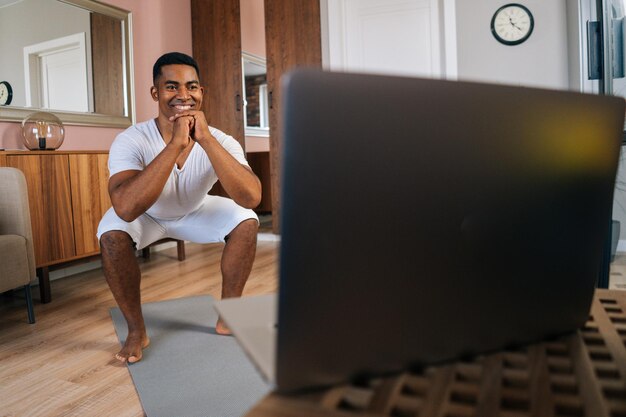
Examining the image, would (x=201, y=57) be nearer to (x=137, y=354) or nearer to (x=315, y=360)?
(x=137, y=354)

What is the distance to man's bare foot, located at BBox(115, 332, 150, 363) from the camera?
5.55 feet

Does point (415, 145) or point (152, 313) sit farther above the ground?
point (415, 145)

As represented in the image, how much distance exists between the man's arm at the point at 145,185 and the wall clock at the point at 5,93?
161cm

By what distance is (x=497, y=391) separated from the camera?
407mm

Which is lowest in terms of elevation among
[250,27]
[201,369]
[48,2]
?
[201,369]

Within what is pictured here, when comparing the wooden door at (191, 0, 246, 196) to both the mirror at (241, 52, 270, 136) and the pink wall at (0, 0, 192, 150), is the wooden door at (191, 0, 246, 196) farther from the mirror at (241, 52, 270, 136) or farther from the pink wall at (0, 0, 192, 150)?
the mirror at (241, 52, 270, 136)

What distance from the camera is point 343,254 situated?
0.38 meters

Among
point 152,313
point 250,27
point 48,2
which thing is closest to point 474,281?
point 152,313

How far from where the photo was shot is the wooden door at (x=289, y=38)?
3855mm

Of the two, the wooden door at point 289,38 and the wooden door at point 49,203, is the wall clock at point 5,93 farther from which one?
the wooden door at point 289,38

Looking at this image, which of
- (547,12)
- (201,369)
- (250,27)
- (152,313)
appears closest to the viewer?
(201,369)

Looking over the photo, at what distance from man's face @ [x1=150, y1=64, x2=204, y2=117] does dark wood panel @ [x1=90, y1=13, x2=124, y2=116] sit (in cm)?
166

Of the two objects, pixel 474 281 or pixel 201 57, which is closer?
pixel 474 281

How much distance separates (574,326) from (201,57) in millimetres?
4261
